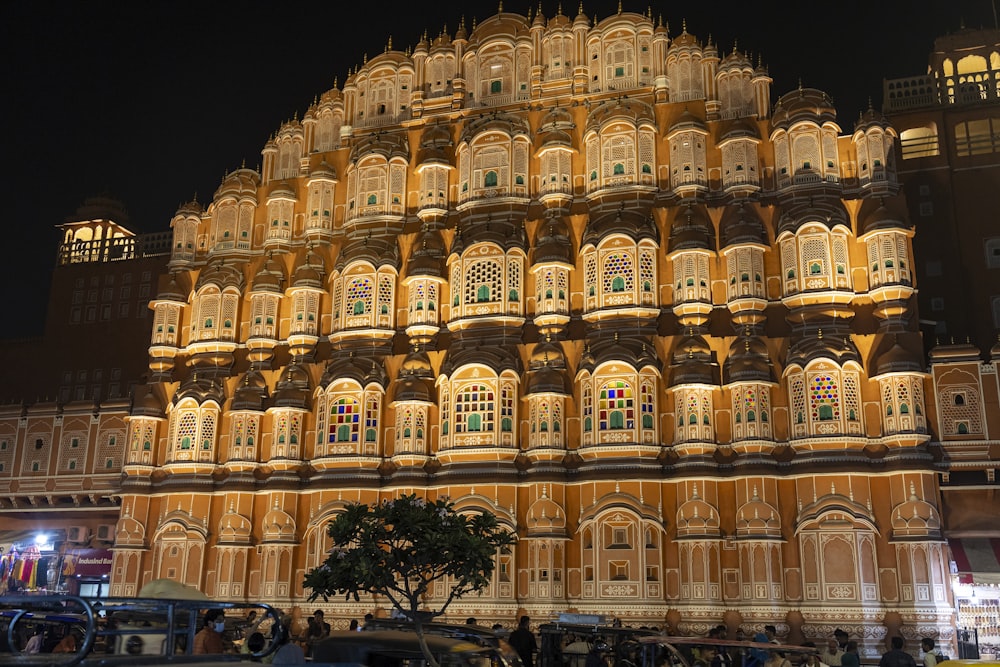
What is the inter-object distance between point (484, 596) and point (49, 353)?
116 feet

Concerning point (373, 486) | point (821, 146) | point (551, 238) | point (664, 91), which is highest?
point (664, 91)

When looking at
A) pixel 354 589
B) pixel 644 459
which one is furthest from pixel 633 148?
pixel 354 589

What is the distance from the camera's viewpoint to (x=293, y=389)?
39500 mm

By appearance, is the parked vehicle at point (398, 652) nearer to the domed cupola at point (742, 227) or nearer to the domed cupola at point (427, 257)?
the domed cupola at point (742, 227)

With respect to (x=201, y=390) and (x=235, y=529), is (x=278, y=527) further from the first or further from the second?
(x=201, y=390)

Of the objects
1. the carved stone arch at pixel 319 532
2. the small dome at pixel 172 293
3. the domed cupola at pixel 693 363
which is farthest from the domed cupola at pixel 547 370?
the small dome at pixel 172 293

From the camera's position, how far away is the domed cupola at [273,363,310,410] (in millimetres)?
39281

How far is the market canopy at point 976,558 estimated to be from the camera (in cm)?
3197

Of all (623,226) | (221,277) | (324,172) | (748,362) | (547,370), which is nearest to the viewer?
(748,362)

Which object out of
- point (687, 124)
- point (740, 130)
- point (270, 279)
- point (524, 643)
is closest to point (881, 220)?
point (740, 130)

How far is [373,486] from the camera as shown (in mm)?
37750

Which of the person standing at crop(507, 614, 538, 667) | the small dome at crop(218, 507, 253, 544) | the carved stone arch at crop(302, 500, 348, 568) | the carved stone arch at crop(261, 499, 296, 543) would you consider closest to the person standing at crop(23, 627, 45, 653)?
the person standing at crop(507, 614, 538, 667)

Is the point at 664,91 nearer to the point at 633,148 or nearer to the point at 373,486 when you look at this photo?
the point at 633,148

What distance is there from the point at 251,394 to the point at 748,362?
19.5m
